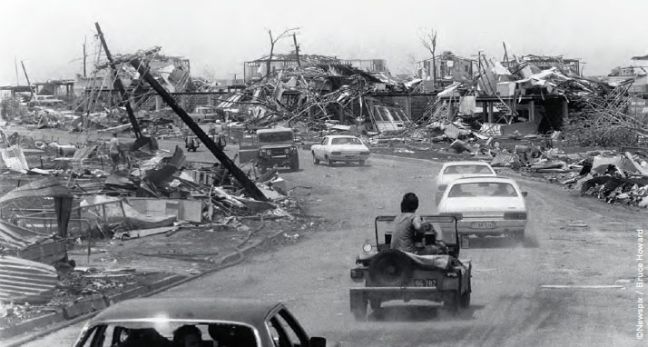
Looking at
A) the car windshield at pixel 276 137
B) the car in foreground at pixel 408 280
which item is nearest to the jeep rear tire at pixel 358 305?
the car in foreground at pixel 408 280

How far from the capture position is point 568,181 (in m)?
37.8

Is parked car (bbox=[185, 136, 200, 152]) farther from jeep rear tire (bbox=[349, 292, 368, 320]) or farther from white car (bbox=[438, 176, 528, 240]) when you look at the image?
jeep rear tire (bbox=[349, 292, 368, 320])

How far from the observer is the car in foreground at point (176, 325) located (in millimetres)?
6484

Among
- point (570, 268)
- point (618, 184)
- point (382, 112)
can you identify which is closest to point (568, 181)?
point (618, 184)

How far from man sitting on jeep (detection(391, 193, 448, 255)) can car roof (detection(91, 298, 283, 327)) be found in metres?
5.87

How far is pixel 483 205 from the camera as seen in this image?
20.4 m

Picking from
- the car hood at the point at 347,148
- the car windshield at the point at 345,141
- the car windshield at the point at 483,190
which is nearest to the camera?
the car windshield at the point at 483,190

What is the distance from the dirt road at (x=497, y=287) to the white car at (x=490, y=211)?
1.17 feet

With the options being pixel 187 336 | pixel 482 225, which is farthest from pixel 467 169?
pixel 187 336

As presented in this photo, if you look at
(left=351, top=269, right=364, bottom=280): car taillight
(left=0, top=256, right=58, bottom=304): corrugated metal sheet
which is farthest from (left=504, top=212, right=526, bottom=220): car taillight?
(left=0, top=256, right=58, bottom=304): corrugated metal sheet

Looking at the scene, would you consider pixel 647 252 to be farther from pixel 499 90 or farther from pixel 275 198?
pixel 499 90

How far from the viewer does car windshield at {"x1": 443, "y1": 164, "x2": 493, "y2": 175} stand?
29.8 m

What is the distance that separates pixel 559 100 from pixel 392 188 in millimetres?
34066

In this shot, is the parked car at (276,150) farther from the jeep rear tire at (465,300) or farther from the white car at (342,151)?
the jeep rear tire at (465,300)
